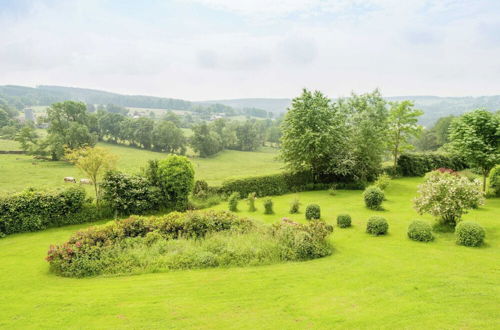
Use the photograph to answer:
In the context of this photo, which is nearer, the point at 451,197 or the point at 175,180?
the point at 451,197

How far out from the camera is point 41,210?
18688mm

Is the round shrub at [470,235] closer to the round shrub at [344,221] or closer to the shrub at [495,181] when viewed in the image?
the round shrub at [344,221]

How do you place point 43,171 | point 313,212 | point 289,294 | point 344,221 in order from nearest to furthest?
1. point 289,294
2. point 344,221
3. point 313,212
4. point 43,171

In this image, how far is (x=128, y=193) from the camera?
20.8m

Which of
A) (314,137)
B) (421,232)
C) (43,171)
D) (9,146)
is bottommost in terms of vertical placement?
(43,171)

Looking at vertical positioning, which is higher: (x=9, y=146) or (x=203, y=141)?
(x=203, y=141)

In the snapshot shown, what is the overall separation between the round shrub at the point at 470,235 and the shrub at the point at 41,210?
2079cm

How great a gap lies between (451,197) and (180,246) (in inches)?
530

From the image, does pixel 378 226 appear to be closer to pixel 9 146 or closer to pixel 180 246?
pixel 180 246

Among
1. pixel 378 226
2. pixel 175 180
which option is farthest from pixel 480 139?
pixel 175 180

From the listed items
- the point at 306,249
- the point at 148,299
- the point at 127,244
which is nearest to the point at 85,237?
the point at 127,244

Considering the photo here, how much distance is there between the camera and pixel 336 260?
12.6 metres

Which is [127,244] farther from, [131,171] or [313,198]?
[313,198]

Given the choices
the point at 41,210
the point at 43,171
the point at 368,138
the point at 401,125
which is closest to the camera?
the point at 41,210
